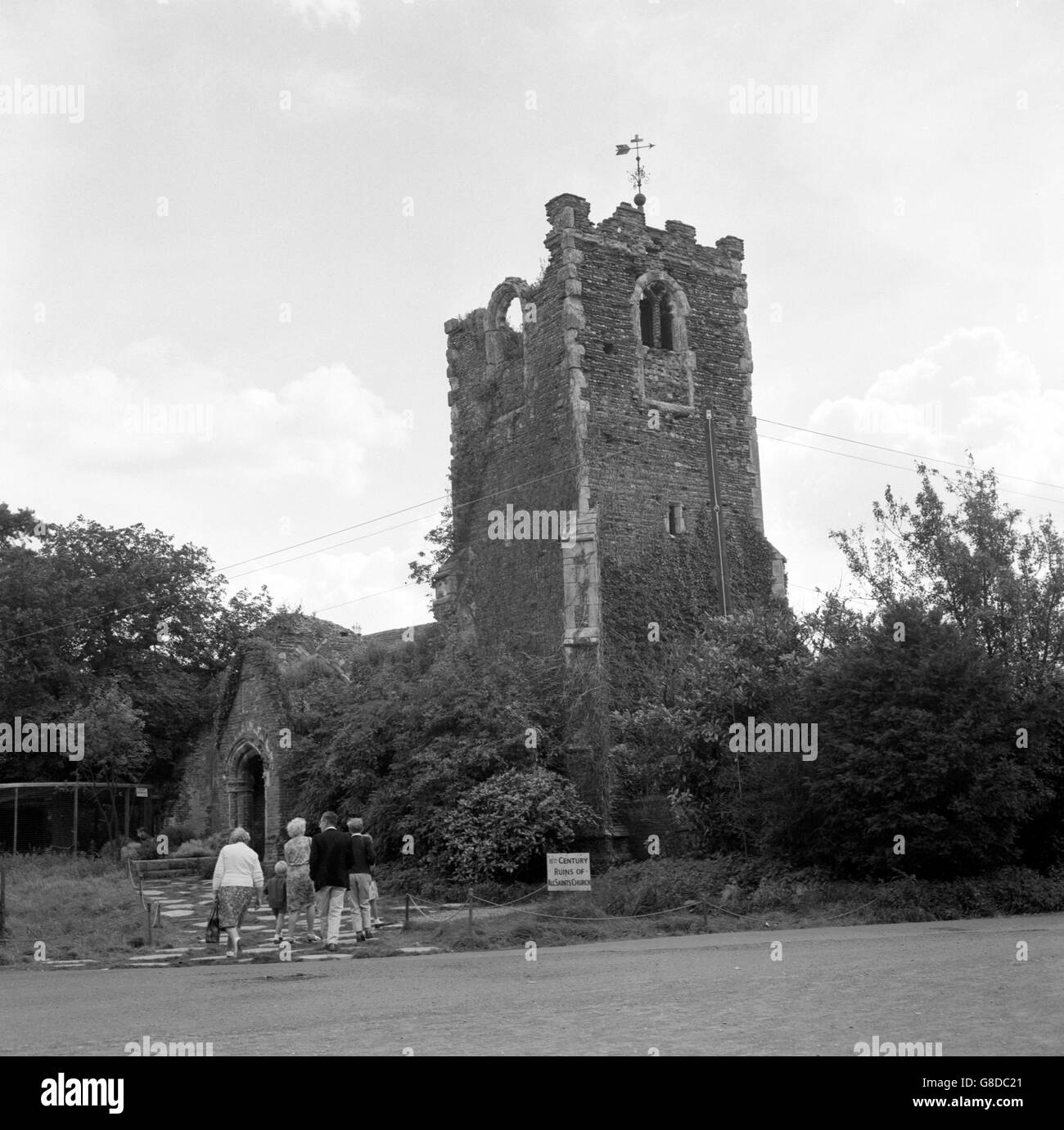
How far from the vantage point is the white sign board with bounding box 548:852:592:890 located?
58.9 ft

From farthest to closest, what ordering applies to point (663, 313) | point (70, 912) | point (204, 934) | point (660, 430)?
point (663, 313), point (660, 430), point (70, 912), point (204, 934)

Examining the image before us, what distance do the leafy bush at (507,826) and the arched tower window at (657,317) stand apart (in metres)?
10.5

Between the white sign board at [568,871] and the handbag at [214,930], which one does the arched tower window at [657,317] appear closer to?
the white sign board at [568,871]

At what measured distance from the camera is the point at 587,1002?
873 centimetres

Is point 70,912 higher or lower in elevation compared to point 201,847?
higher

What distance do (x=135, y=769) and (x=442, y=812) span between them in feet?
47.0

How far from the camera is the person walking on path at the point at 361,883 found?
1560cm

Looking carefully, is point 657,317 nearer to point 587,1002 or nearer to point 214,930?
point 214,930

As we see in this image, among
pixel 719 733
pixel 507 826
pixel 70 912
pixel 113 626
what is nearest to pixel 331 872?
pixel 70 912

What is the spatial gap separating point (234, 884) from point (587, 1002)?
6.66 m

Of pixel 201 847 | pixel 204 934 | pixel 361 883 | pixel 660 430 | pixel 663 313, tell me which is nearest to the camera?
pixel 361 883

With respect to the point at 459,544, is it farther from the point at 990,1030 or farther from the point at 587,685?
the point at 990,1030

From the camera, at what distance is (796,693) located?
65.5 feet

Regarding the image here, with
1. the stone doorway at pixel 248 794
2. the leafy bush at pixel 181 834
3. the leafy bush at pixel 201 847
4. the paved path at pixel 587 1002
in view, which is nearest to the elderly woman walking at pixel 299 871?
the paved path at pixel 587 1002
